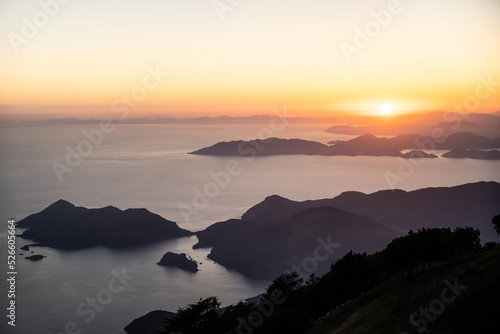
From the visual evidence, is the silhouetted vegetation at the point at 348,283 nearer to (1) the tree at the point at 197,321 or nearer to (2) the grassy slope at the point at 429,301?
(1) the tree at the point at 197,321

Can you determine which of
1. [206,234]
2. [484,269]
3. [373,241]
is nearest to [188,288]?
[206,234]

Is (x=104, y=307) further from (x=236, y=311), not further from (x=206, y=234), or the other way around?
(x=236, y=311)

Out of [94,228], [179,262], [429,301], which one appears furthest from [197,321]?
[94,228]

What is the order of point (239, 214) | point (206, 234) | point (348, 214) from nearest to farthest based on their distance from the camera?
point (348, 214) → point (206, 234) → point (239, 214)

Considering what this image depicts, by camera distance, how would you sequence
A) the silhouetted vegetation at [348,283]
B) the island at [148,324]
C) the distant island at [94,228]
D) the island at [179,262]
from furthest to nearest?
1. the distant island at [94,228]
2. the island at [179,262]
3. the island at [148,324]
4. the silhouetted vegetation at [348,283]

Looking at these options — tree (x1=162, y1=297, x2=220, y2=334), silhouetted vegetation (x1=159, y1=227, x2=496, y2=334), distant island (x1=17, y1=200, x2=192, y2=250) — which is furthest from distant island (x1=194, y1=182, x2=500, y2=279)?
silhouetted vegetation (x1=159, y1=227, x2=496, y2=334)

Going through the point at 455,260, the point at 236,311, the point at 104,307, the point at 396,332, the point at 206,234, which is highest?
the point at 455,260

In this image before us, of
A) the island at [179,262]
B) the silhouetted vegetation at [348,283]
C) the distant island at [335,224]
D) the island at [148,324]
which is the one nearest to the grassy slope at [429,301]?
the silhouetted vegetation at [348,283]

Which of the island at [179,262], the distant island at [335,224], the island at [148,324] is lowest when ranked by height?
the island at [148,324]
